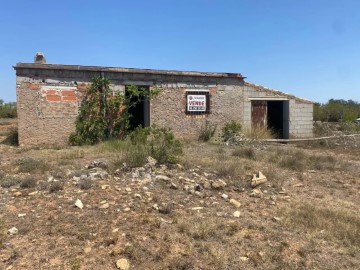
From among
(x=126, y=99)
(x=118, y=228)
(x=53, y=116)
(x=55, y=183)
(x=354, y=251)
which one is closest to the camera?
(x=354, y=251)

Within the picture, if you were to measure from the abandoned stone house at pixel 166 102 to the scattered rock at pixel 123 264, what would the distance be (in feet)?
30.8

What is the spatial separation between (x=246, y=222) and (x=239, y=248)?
31.6 inches

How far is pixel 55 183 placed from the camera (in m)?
5.72

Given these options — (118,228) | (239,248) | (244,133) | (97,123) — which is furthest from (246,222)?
(244,133)

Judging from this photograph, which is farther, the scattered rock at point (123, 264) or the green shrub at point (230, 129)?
the green shrub at point (230, 129)

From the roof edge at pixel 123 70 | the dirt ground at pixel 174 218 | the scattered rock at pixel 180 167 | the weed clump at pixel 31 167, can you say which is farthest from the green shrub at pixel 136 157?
the roof edge at pixel 123 70

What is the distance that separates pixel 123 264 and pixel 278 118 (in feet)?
48.4

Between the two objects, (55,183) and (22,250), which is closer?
(22,250)

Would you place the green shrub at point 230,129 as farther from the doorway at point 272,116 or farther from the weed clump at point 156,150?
the weed clump at point 156,150

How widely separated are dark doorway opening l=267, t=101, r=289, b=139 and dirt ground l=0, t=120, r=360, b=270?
9110mm

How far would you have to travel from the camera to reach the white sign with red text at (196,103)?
1422 centimetres

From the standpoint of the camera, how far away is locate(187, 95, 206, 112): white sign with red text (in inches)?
560

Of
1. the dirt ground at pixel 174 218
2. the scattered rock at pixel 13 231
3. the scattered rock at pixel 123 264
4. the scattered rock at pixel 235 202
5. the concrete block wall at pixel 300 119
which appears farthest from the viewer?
the concrete block wall at pixel 300 119

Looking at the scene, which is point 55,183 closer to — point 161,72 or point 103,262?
point 103,262
